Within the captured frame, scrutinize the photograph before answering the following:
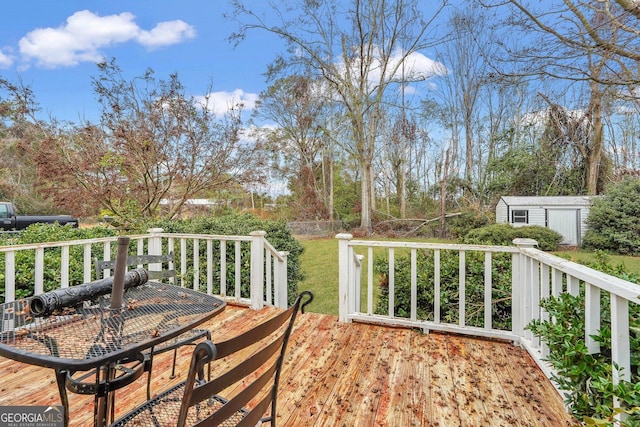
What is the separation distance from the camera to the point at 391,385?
2.13 metres

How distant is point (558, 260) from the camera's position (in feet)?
6.39

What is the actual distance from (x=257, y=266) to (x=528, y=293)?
273 centimetres

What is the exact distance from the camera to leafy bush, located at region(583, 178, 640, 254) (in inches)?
396

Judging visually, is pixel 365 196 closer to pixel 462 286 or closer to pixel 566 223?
pixel 566 223

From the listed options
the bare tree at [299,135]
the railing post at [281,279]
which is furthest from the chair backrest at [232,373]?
the bare tree at [299,135]

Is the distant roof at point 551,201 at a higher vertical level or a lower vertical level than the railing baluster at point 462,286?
higher

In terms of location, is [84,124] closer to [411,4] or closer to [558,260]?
[558,260]

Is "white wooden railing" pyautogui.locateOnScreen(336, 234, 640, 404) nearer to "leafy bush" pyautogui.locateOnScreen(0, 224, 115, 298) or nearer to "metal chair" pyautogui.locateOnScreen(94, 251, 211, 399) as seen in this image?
"metal chair" pyautogui.locateOnScreen(94, 251, 211, 399)

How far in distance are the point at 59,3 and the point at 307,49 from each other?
8603 mm

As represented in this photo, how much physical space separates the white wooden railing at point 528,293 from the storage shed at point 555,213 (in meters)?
11.5

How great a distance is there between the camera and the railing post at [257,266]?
12.0 feet

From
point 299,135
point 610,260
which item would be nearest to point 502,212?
point 299,135

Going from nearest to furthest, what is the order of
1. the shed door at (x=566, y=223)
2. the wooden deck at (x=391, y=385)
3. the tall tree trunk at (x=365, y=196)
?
the wooden deck at (x=391, y=385), the shed door at (x=566, y=223), the tall tree trunk at (x=365, y=196)

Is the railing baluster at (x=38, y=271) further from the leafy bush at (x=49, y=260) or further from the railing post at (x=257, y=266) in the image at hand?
the railing post at (x=257, y=266)
